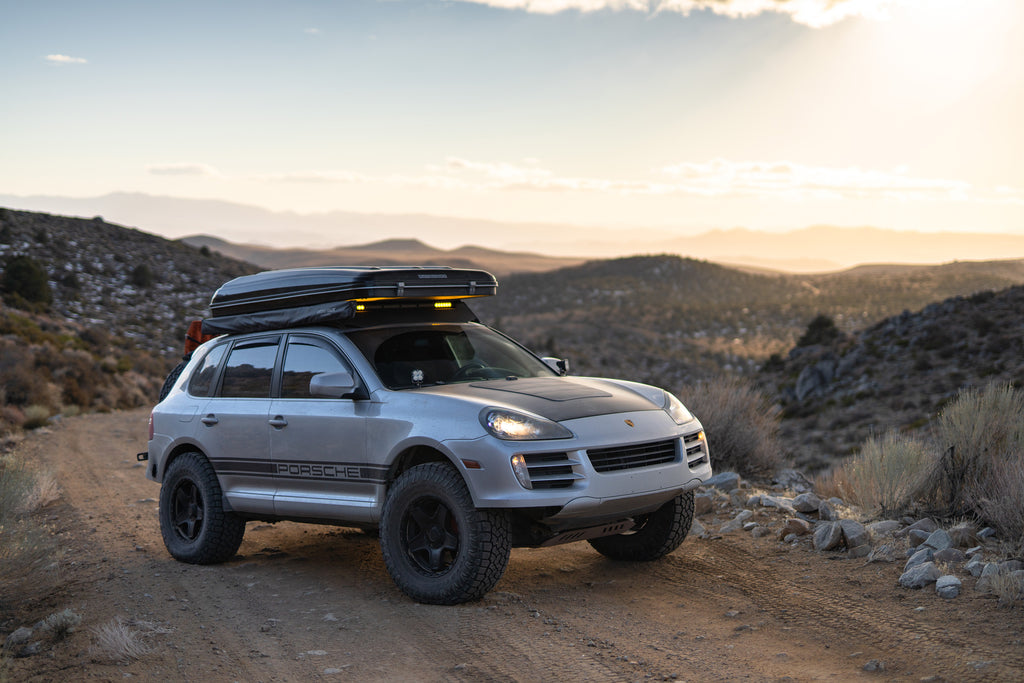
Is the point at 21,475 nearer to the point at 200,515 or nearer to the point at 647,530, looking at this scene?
the point at 200,515

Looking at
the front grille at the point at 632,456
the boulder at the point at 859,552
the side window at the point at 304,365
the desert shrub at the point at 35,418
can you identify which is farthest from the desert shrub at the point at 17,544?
the desert shrub at the point at 35,418

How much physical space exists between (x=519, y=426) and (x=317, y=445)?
1.78 m

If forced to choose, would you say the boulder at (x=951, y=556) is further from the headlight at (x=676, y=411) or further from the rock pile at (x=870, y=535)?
the headlight at (x=676, y=411)

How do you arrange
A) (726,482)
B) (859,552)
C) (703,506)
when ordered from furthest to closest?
(726,482), (703,506), (859,552)

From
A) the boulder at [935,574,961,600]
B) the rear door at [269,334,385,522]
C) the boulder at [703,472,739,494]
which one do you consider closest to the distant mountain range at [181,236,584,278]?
the boulder at [703,472,739,494]

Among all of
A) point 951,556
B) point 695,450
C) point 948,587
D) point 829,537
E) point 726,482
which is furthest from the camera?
point 726,482

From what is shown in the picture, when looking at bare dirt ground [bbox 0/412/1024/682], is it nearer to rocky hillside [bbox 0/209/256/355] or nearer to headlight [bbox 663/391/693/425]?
headlight [bbox 663/391/693/425]

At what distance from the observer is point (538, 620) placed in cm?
570

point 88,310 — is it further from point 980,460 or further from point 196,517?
point 980,460

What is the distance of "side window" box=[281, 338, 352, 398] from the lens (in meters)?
6.80

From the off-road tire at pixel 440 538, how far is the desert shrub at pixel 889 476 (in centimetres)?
387

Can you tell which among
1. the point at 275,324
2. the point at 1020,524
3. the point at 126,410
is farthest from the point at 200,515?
the point at 126,410

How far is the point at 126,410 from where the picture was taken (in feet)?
75.8

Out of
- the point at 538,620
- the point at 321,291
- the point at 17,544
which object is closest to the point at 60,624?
the point at 17,544
